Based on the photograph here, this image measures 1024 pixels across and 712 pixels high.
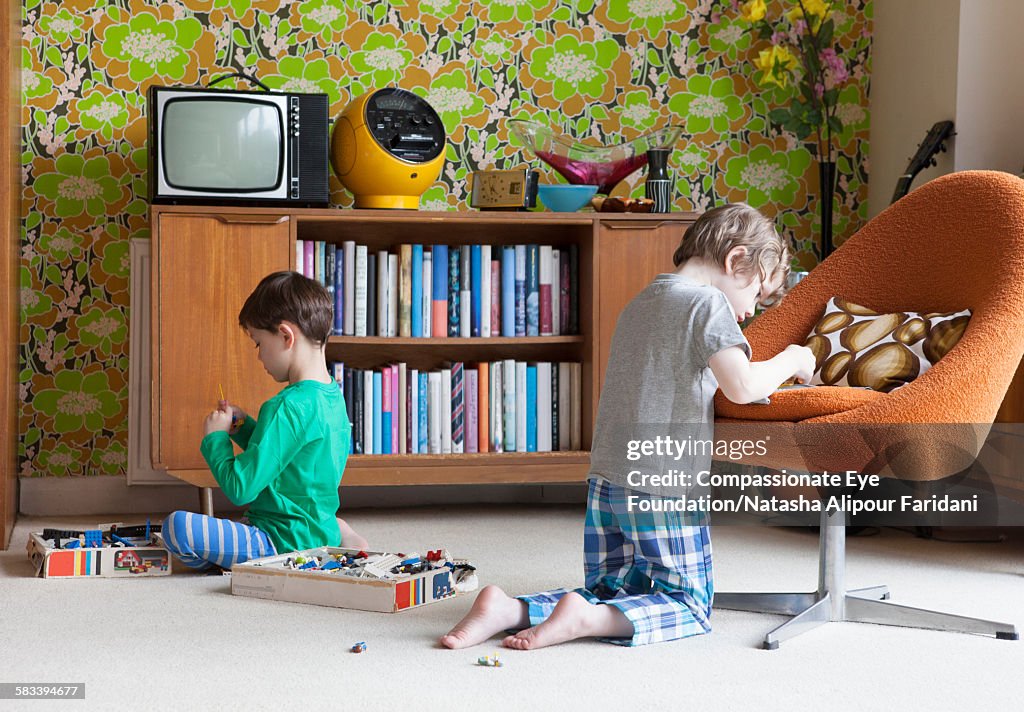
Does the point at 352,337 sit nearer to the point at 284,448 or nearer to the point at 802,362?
A: the point at 284,448

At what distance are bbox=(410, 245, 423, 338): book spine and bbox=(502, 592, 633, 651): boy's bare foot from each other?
148 centimetres

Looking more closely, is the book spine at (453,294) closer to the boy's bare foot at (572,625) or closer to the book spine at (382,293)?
the book spine at (382,293)

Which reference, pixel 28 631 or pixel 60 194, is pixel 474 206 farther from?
pixel 28 631

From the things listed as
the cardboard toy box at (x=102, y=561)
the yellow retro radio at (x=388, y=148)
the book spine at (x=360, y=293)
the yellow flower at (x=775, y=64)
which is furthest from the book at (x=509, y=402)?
the yellow flower at (x=775, y=64)

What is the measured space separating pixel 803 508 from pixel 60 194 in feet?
7.70

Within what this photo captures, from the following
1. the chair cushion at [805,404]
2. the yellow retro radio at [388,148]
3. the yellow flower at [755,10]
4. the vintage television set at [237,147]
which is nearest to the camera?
the chair cushion at [805,404]

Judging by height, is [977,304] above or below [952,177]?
below

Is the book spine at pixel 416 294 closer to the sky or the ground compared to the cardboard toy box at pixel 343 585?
closer to the sky

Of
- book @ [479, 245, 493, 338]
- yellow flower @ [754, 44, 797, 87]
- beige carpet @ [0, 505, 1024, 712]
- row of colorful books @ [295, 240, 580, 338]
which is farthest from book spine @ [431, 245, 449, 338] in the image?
yellow flower @ [754, 44, 797, 87]

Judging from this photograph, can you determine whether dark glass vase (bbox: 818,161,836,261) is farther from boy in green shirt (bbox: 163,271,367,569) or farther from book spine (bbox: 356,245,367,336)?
boy in green shirt (bbox: 163,271,367,569)

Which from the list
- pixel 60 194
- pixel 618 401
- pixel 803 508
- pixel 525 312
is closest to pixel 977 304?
pixel 618 401

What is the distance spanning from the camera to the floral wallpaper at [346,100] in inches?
129

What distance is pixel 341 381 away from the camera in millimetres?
3170

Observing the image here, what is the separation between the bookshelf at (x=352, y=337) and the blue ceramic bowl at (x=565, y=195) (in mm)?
56
